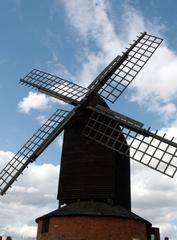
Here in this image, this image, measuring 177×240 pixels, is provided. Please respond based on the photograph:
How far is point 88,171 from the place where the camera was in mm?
18328

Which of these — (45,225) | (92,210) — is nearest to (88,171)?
(92,210)

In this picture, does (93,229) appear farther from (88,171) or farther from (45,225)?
(88,171)

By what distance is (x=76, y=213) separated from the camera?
16703 millimetres

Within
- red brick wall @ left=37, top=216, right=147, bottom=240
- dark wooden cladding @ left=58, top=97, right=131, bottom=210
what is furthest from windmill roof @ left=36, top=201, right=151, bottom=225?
dark wooden cladding @ left=58, top=97, right=131, bottom=210

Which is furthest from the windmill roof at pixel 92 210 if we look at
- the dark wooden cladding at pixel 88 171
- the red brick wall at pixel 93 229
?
the dark wooden cladding at pixel 88 171

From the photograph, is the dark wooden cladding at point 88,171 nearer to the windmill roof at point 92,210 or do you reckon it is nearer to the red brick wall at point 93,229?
the windmill roof at point 92,210

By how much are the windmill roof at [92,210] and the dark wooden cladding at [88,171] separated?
0.35 m

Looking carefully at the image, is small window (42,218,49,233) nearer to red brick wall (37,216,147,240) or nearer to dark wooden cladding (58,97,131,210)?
red brick wall (37,216,147,240)

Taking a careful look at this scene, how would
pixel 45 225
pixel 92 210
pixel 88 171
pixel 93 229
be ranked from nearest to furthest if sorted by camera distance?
1. pixel 93 229
2. pixel 92 210
3. pixel 45 225
4. pixel 88 171

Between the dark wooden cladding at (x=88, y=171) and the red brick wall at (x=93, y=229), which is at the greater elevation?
the dark wooden cladding at (x=88, y=171)

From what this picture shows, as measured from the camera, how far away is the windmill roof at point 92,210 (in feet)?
54.7

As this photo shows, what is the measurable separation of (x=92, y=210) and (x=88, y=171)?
2155 mm

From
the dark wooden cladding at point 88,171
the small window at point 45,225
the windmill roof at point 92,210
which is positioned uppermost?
the dark wooden cladding at point 88,171

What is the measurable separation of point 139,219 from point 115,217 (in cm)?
150
